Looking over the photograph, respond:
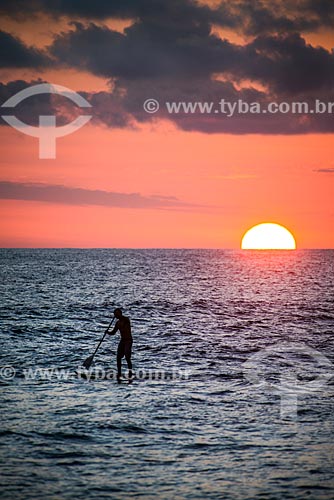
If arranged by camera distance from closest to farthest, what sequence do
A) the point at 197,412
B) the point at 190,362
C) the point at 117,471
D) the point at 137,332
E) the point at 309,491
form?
1. the point at 309,491
2. the point at 117,471
3. the point at 197,412
4. the point at 190,362
5. the point at 137,332

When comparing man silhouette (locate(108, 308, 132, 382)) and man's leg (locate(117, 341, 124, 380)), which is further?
man silhouette (locate(108, 308, 132, 382))

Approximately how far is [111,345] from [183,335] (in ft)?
18.2

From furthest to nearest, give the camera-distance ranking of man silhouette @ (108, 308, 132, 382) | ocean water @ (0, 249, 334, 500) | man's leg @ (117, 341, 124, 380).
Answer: man silhouette @ (108, 308, 132, 382) → man's leg @ (117, 341, 124, 380) → ocean water @ (0, 249, 334, 500)

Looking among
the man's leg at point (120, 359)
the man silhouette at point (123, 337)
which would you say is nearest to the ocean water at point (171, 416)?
the man's leg at point (120, 359)

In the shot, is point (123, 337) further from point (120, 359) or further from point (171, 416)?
point (171, 416)

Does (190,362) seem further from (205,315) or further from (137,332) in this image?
(205,315)

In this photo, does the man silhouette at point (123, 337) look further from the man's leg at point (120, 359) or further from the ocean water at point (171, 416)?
the ocean water at point (171, 416)

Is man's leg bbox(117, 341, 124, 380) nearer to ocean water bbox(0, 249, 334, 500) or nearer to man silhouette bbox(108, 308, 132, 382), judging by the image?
man silhouette bbox(108, 308, 132, 382)

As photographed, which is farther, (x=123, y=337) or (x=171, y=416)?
(x=123, y=337)

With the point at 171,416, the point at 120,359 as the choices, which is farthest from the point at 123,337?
the point at 171,416

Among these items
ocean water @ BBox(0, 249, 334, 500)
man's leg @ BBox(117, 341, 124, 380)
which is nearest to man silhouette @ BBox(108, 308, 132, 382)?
man's leg @ BBox(117, 341, 124, 380)

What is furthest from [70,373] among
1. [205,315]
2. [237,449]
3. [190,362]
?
[205,315]

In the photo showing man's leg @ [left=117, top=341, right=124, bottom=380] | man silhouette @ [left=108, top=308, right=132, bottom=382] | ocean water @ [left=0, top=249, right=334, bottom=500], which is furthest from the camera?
man silhouette @ [left=108, top=308, right=132, bottom=382]

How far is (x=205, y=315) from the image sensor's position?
49.6 metres
